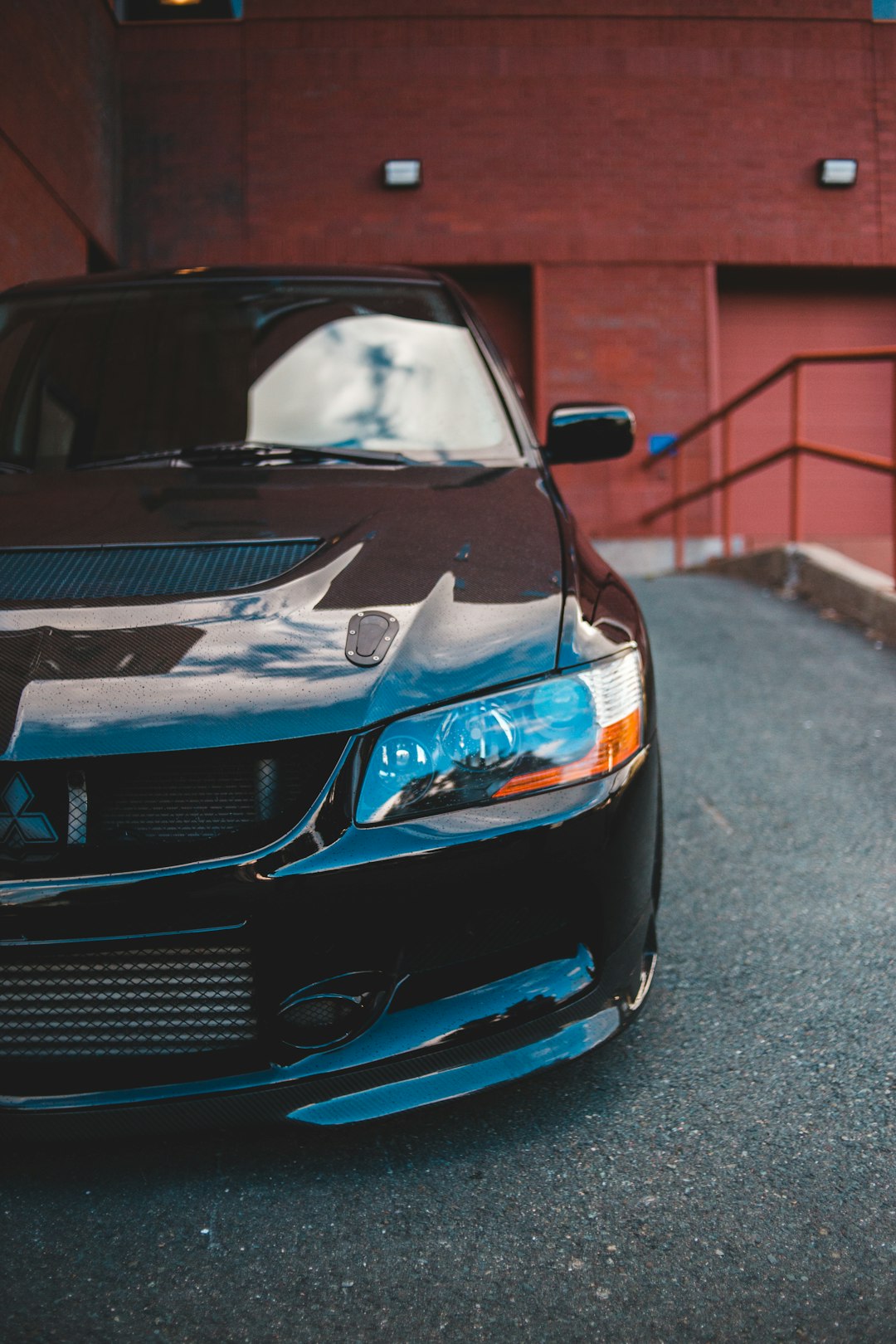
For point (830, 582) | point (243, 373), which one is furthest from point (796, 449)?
point (243, 373)

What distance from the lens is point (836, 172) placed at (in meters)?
10.5

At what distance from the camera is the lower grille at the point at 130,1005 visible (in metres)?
1.37

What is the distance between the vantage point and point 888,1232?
4.57 feet

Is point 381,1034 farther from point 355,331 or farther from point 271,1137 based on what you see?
point 355,331

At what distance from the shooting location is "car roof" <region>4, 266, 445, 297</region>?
109 inches

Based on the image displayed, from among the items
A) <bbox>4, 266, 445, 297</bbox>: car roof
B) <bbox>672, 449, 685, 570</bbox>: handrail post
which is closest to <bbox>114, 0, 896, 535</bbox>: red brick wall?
<bbox>672, 449, 685, 570</bbox>: handrail post

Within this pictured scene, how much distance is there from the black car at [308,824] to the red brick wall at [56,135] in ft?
19.5

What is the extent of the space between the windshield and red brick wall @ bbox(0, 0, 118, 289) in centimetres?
454

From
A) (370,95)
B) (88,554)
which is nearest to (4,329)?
(88,554)

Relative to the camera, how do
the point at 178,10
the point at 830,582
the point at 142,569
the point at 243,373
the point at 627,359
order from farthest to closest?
the point at 627,359, the point at 178,10, the point at 830,582, the point at 243,373, the point at 142,569

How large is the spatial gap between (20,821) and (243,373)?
1461 millimetres

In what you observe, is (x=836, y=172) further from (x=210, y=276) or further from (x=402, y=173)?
(x=210, y=276)

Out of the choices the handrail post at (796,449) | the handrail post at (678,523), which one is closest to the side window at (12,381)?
the handrail post at (796,449)

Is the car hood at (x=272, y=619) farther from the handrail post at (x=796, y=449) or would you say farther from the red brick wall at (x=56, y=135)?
the red brick wall at (x=56, y=135)
